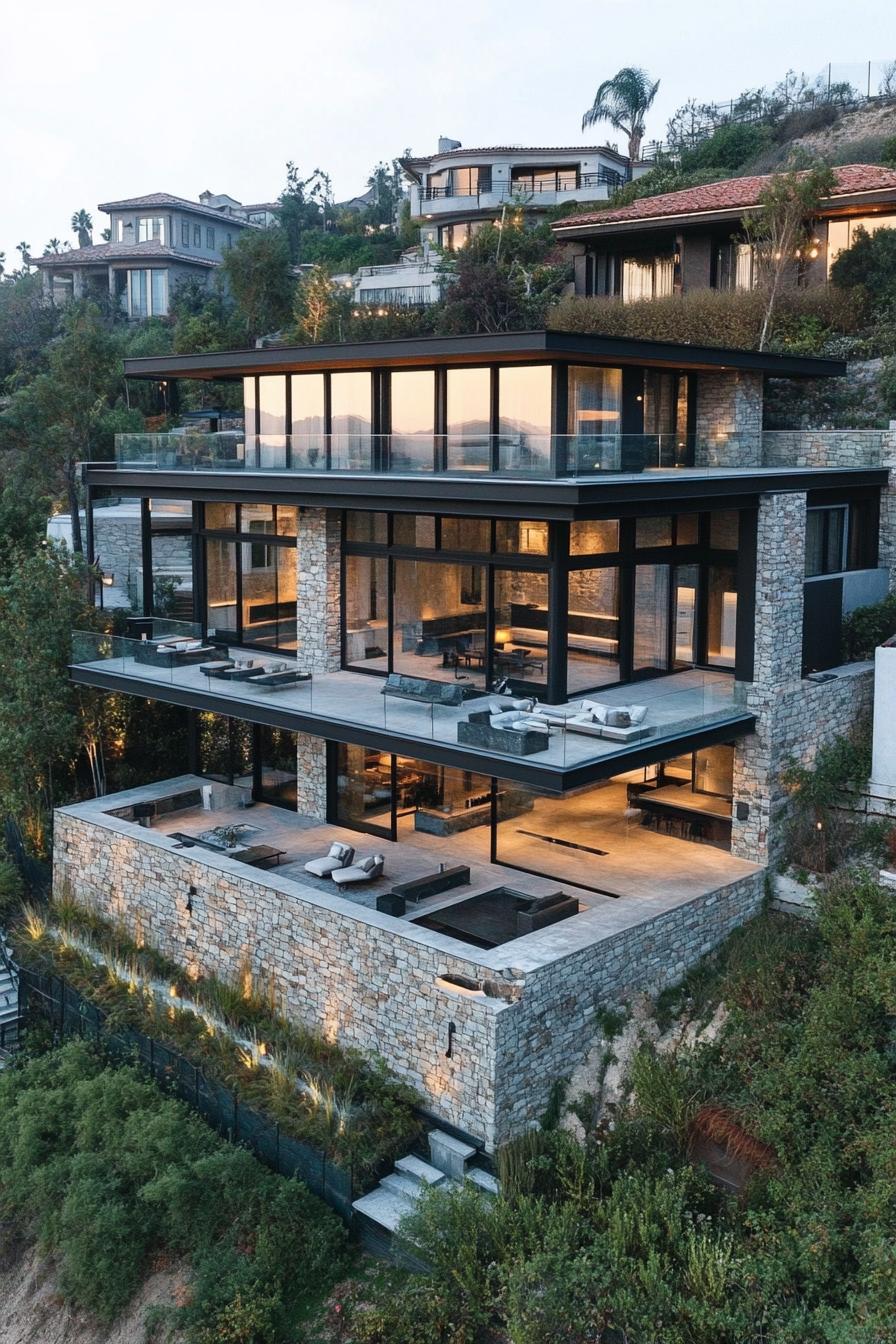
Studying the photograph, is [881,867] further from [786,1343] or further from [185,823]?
[185,823]

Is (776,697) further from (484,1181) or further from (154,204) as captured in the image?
(154,204)

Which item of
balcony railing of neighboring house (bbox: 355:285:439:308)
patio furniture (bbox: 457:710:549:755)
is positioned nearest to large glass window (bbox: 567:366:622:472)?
patio furniture (bbox: 457:710:549:755)

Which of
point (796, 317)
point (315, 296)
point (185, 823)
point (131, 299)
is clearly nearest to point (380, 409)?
point (185, 823)

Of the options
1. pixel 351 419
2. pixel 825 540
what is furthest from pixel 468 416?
pixel 825 540

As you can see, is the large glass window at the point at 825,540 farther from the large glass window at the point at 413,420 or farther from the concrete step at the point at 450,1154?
the concrete step at the point at 450,1154

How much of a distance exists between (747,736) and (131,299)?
5802 cm

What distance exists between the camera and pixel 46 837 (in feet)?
80.7

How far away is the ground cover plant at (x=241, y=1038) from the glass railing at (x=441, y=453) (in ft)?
29.6

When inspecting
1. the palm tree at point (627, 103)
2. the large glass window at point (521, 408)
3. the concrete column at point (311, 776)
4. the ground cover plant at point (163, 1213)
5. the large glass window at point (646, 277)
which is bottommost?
the ground cover plant at point (163, 1213)

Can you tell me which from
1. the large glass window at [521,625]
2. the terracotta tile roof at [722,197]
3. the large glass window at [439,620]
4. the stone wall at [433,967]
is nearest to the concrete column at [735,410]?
the large glass window at [521,625]

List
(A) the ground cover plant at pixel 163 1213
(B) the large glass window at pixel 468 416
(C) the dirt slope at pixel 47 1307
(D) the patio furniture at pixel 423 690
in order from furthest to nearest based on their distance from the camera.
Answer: (B) the large glass window at pixel 468 416 → (D) the patio furniture at pixel 423 690 → (C) the dirt slope at pixel 47 1307 → (A) the ground cover plant at pixel 163 1213

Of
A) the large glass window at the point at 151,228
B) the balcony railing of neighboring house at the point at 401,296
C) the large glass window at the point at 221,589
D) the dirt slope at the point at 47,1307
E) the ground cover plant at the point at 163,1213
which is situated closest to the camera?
the ground cover plant at the point at 163,1213

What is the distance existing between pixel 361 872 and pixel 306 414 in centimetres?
974

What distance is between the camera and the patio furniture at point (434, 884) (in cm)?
1827
